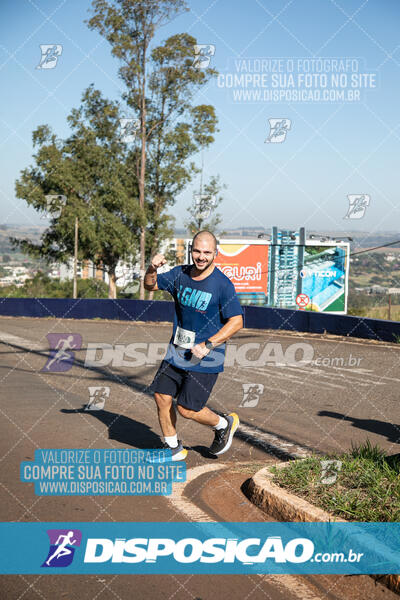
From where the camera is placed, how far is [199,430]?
7.27m

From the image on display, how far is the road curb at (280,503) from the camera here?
4.16 m

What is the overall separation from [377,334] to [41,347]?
8.72m

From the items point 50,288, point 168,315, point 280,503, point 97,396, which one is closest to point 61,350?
point 97,396

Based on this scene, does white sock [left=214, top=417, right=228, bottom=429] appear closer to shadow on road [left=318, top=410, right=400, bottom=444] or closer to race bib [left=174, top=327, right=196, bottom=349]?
→ race bib [left=174, top=327, right=196, bottom=349]

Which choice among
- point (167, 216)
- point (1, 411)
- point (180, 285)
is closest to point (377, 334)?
point (1, 411)

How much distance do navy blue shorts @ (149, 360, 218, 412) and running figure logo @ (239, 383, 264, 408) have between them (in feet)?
10.7

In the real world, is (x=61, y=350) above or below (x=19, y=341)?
above

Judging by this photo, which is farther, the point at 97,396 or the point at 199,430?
the point at 97,396

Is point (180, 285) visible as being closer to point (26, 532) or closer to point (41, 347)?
point (26, 532)

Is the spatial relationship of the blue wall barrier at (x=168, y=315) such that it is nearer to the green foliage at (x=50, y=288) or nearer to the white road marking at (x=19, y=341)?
the white road marking at (x=19, y=341)

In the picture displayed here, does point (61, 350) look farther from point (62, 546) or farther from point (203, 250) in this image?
point (62, 546)

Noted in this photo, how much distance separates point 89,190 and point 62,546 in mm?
38025

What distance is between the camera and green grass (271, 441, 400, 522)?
13.6 ft

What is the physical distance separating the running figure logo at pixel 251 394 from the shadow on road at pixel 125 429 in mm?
1790
